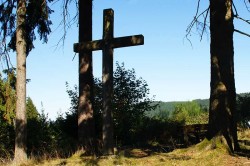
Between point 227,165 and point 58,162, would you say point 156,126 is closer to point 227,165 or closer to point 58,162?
point 58,162

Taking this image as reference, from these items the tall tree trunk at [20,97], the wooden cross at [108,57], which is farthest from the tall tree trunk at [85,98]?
the tall tree trunk at [20,97]

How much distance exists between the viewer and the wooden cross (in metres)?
10.6

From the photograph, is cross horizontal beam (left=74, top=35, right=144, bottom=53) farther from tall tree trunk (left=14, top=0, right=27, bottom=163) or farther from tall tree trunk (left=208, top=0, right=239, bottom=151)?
tall tree trunk (left=14, top=0, right=27, bottom=163)

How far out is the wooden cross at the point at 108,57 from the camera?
10617mm

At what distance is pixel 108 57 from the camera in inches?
432

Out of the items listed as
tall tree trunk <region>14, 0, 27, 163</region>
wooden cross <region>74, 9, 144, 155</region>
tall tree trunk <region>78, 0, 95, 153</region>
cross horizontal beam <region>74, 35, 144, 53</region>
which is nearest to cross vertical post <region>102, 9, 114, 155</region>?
wooden cross <region>74, 9, 144, 155</region>

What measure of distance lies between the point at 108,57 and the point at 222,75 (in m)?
3.10

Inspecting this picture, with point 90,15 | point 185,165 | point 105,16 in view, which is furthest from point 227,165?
A: point 90,15

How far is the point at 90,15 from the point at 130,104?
434 inches

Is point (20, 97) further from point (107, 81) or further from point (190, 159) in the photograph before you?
point (190, 159)

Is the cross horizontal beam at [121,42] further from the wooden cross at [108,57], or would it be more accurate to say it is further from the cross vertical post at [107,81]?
the cross vertical post at [107,81]

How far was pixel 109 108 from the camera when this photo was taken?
10.7 meters

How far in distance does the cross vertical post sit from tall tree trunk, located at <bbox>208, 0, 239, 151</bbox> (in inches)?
104

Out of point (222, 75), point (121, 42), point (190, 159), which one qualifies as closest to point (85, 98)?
point (121, 42)
